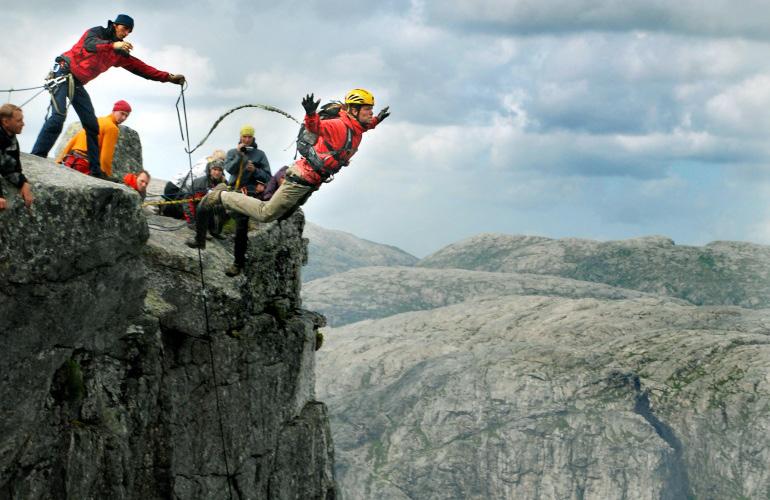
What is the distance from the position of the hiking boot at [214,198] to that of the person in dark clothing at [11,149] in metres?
10.4

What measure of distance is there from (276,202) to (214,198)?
3.09 meters

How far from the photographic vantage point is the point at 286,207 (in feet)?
96.8

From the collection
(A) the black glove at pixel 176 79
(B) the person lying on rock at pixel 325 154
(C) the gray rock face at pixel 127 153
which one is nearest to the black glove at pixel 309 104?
(B) the person lying on rock at pixel 325 154

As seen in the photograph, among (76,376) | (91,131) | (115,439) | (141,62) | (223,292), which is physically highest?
(141,62)

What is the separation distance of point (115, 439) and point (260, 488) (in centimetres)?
785

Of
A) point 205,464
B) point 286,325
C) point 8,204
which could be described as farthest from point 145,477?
point 8,204

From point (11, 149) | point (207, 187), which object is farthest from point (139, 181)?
point (11, 149)

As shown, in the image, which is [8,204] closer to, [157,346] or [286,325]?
[157,346]

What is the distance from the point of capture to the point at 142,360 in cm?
2717

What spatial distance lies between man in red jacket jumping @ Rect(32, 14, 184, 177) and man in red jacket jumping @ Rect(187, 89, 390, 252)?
6.08 meters

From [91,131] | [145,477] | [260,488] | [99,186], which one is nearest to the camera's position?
[99,186]

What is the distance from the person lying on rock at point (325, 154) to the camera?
93.6 ft

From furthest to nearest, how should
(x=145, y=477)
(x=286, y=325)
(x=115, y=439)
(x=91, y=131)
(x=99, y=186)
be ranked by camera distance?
(x=286, y=325) → (x=91, y=131) → (x=145, y=477) → (x=115, y=439) → (x=99, y=186)

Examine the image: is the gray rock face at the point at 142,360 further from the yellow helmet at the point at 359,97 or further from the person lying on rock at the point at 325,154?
the yellow helmet at the point at 359,97
